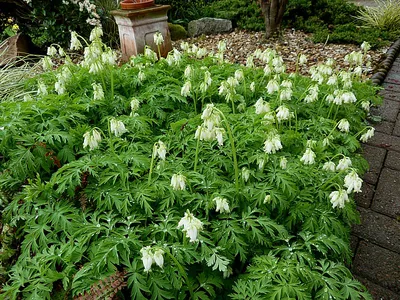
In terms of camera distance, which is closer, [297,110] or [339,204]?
[339,204]

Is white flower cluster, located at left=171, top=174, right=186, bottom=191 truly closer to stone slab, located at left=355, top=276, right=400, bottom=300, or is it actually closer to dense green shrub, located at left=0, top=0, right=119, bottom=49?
stone slab, located at left=355, top=276, right=400, bottom=300

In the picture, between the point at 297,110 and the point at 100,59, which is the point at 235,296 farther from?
the point at 100,59

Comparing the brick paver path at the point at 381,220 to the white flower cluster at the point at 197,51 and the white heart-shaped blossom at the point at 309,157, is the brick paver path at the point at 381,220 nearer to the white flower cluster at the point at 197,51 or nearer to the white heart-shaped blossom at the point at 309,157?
the white heart-shaped blossom at the point at 309,157

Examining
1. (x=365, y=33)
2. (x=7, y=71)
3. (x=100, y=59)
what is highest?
(x=100, y=59)

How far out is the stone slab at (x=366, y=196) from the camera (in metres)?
3.20

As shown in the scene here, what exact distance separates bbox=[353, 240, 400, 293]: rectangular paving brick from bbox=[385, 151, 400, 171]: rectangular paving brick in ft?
4.17

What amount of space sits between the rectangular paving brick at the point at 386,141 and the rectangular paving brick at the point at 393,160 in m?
0.11

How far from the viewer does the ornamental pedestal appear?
18.8ft

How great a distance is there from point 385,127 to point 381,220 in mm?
1866

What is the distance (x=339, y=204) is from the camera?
6.87 ft

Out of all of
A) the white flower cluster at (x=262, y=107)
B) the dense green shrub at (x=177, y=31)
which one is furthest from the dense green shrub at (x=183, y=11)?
the white flower cluster at (x=262, y=107)

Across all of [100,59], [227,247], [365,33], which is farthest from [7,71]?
[365,33]

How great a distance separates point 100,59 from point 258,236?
2247mm

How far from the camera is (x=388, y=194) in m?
3.30
